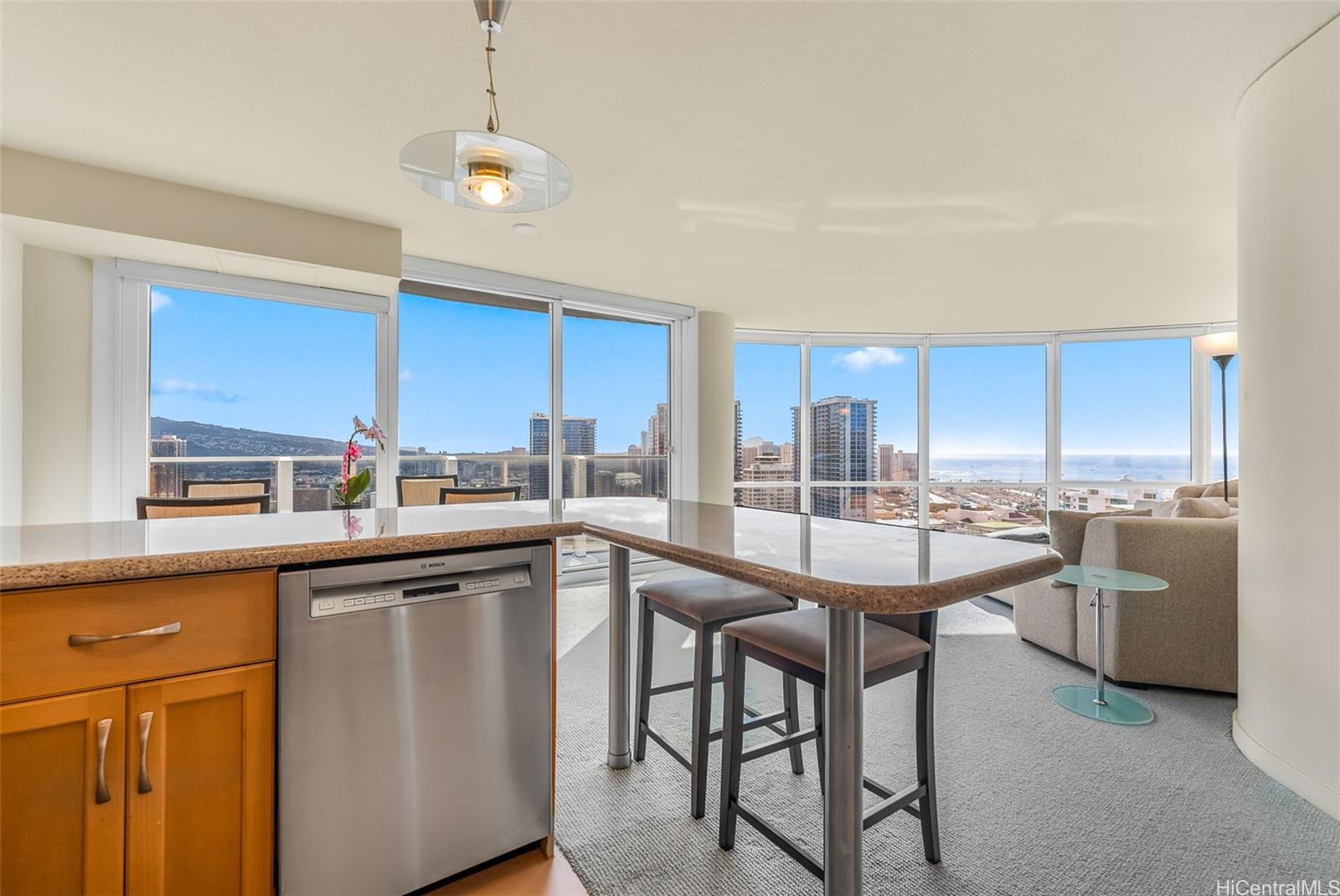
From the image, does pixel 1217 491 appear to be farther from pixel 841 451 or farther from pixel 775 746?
pixel 775 746

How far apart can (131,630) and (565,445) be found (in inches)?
149

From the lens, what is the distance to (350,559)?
1.29 m

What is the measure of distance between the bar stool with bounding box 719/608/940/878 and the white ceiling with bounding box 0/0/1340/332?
69.5 inches

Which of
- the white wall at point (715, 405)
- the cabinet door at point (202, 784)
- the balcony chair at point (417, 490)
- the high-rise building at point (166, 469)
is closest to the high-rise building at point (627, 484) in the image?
the white wall at point (715, 405)

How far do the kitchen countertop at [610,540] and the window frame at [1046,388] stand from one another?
498 cm

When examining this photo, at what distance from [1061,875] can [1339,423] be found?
1.57m

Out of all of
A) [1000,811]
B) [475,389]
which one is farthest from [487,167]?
[475,389]

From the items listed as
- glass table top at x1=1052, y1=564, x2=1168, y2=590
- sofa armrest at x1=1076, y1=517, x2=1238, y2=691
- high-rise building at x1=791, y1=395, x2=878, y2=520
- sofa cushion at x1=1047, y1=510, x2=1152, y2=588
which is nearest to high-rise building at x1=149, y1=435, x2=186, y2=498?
glass table top at x1=1052, y1=564, x2=1168, y2=590

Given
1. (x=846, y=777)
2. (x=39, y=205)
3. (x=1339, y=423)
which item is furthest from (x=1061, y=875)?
(x=39, y=205)

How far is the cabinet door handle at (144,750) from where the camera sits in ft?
3.52

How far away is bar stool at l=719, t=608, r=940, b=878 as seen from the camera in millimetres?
1374

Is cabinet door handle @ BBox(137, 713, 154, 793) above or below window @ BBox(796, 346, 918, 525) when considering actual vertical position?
below

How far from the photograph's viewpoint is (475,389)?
14.9 ft

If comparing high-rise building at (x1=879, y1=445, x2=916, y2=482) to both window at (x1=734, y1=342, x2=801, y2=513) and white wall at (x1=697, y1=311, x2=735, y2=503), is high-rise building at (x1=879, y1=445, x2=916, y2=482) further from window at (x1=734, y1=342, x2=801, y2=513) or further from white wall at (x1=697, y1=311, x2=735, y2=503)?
white wall at (x1=697, y1=311, x2=735, y2=503)
